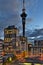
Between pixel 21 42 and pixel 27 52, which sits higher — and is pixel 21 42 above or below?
above

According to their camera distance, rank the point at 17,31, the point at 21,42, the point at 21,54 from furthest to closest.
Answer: the point at 17,31, the point at 21,42, the point at 21,54

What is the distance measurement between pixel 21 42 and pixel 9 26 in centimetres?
216

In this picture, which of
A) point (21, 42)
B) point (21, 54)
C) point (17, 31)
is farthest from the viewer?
point (17, 31)

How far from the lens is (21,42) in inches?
616

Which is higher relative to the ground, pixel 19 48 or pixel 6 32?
A: pixel 6 32

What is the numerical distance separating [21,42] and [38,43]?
1.66 m

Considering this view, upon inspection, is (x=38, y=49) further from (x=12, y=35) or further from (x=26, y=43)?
(x=12, y=35)

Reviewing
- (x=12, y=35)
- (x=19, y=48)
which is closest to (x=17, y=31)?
(x=12, y=35)

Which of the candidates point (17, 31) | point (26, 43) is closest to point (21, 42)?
point (26, 43)

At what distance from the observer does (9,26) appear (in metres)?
16.5

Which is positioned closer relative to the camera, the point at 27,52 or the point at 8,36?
the point at 27,52

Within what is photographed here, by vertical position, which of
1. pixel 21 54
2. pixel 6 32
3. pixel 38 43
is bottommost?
pixel 21 54

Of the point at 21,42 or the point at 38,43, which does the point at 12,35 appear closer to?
the point at 21,42

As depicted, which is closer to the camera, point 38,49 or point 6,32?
point 38,49
